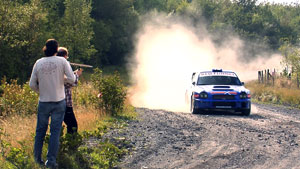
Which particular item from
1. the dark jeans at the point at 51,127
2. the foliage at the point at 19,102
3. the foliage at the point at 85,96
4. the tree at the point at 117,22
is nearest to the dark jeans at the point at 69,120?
the dark jeans at the point at 51,127

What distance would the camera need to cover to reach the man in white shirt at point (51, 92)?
7781 mm

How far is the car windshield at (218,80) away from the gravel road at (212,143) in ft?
11.4

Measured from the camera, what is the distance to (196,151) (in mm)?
10102

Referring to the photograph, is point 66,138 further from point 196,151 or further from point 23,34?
point 23,34

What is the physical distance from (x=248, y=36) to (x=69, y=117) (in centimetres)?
7941

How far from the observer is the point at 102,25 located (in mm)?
66812

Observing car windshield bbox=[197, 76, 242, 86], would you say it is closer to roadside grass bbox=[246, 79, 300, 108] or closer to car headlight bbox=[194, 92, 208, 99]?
car headlight bbox=[194, 92, 208, 99]

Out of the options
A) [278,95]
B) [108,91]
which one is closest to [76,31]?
[278,95]

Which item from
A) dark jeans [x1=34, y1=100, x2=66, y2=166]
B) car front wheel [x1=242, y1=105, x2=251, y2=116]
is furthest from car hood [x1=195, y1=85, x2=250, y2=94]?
dark jeans [x1=34, y1=100, x2=66, y2=166]

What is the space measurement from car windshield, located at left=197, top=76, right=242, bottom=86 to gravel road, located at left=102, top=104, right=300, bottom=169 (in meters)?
3.47

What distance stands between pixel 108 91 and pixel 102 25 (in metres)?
51.4

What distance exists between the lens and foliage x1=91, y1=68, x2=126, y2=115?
16150 millimetres

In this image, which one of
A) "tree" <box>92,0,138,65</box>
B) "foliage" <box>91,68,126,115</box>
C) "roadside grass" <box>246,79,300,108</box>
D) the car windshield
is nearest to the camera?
"foliage" <box>91,68,126,115</box>

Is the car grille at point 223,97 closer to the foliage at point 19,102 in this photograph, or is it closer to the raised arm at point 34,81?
the foliage at point 19,102
